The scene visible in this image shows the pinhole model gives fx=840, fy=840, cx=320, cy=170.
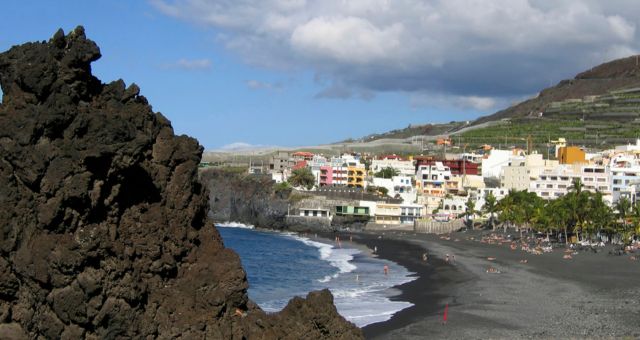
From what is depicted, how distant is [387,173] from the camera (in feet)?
469

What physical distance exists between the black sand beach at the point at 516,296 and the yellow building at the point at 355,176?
5797cm

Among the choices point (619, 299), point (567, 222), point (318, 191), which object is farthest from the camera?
point (318, 191)

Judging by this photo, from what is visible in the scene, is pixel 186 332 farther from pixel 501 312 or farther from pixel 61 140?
pixel 501 312

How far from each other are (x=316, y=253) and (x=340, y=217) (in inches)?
1598

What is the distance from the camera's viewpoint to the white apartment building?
14425 centimetres

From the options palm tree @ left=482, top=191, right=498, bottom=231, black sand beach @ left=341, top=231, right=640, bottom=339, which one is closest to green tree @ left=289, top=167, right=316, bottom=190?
palm tree @ left=482, top=191, right=498, bottom=231

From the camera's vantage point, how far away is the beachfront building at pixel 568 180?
111688mm

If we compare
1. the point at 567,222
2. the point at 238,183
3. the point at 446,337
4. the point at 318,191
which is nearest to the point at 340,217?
the point at 318,191

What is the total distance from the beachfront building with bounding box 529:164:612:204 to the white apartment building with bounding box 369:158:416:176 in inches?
1150

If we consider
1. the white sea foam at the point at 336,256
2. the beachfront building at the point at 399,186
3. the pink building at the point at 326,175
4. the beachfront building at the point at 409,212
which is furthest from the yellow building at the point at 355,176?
the white sea foam at the point at 336,256

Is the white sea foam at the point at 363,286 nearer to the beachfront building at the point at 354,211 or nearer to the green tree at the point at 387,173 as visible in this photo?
the beachfront building at the point at 354,211

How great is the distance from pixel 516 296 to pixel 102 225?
35854mm

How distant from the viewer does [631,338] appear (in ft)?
90.4

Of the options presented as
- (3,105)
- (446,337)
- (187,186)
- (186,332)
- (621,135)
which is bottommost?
(446,337)
